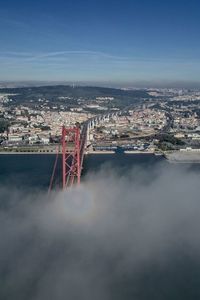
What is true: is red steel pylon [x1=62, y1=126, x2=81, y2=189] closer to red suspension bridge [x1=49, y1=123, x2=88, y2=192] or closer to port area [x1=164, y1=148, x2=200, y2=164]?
red suspension bridge [x1=49, y1=123, x2=88, y2=192]

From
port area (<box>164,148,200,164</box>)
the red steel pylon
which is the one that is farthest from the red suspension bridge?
port area (<box>164,148,200,164</box>)

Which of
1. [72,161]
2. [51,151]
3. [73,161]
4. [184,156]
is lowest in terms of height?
[51,151]

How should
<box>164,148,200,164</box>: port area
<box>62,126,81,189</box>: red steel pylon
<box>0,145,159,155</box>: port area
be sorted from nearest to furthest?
<box>62,126,81,189</box>: red steel pylon
<box>164,148,200,164</box>: port area
<box>0,145,159,155</box>: port area

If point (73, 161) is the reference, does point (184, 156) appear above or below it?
below

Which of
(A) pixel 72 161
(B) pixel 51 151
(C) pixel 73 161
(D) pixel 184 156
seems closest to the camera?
(C) pixel 73 161

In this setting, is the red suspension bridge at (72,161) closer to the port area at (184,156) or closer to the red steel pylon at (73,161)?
the red steel pylon at (73,161)

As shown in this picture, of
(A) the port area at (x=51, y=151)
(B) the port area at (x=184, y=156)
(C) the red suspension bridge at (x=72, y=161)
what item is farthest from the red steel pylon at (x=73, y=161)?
(A) the port area at (x=51, y=151)

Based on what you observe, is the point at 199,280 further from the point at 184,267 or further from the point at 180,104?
the point at 180,104

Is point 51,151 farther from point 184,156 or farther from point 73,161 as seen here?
point 73,161

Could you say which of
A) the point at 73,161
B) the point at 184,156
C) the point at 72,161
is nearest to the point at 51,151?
the point at 184,156

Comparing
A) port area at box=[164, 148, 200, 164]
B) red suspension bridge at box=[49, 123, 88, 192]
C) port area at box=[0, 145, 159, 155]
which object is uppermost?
red suspension bridge at box=[49, 123, 88, 192]

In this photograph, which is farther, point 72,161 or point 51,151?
point 51,151

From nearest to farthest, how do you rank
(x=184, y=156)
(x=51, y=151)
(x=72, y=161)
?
(x=72, y=161)
(x=184, y=156)
(x=51, y=151)
